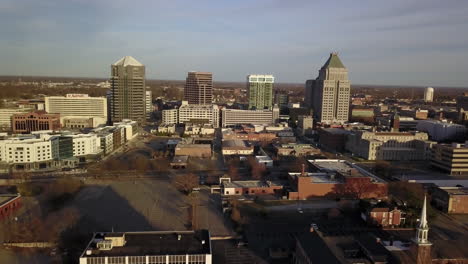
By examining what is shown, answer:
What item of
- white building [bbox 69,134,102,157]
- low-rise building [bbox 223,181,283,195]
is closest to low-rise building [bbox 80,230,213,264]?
low-rise building [bbox 223,181,283,195]

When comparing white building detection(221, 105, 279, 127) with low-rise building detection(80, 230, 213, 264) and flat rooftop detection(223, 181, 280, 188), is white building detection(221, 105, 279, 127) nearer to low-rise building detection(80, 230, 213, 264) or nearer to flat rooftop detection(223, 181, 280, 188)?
flat rooftop detection(223, 181, 280, 188)

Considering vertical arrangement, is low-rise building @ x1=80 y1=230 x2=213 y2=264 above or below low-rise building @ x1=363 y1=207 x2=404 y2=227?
above

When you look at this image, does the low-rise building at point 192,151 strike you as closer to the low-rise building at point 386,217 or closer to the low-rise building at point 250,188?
the low-rise building at point 250,188

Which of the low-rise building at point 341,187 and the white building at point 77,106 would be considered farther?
the white building at point 77,106

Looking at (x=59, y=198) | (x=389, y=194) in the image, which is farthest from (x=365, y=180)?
(x=59, y=198)

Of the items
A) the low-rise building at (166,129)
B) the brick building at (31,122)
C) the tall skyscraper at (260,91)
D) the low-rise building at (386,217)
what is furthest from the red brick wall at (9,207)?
the tall skyscraper at (260,91)

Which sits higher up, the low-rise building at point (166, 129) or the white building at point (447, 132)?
the white building at point (447, 132)
